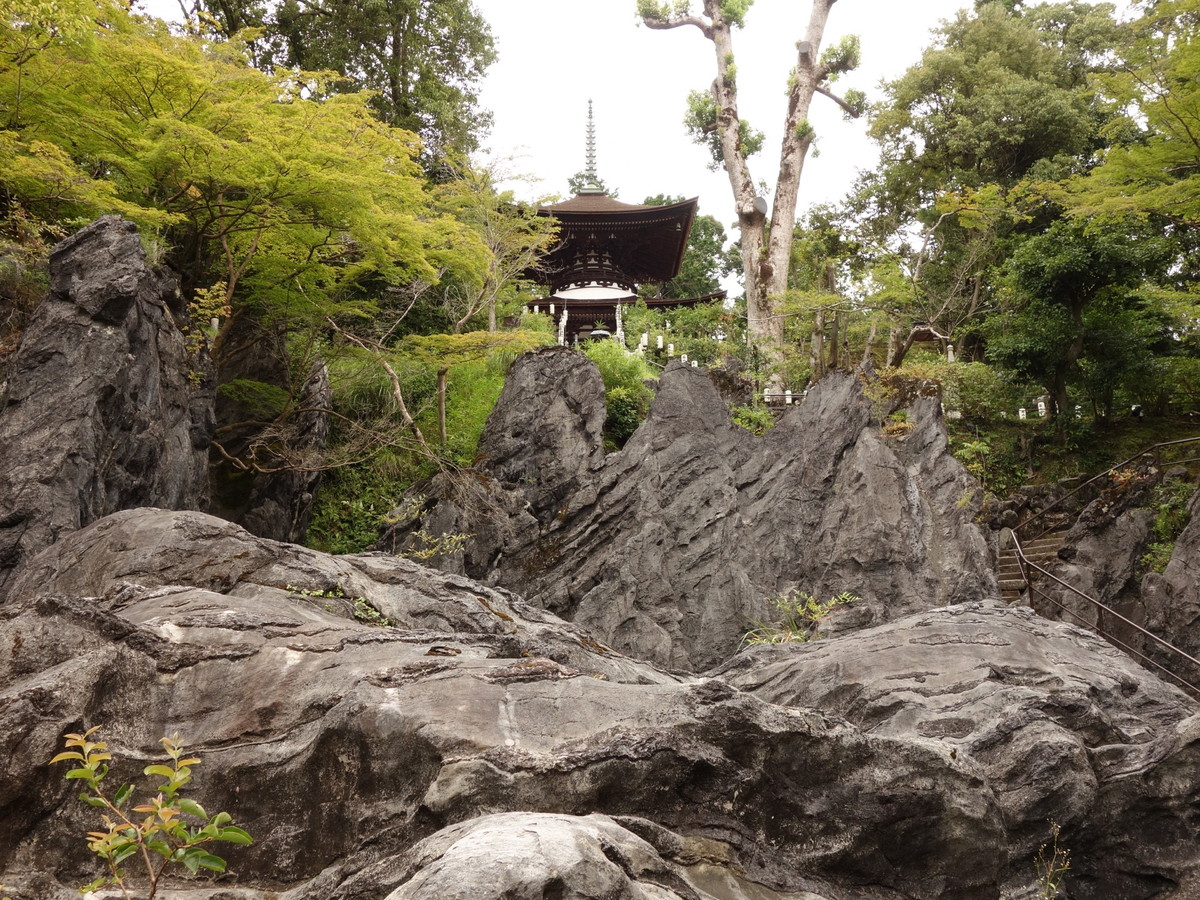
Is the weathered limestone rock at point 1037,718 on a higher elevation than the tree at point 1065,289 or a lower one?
lower

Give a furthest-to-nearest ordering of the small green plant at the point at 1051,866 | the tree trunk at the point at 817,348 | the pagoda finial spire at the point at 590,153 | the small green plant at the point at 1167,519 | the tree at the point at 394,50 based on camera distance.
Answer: the pagoda finial spire at the point at 590,153 → the tree at the point at 394,50 → the tree trunk at the point at 817,348 → the small green plant at the point at 1167,519 → the small green plant at the point at 1051,866

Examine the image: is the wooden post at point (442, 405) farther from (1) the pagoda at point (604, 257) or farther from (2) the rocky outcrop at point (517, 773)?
(1) the pagoda at point (604, 257)

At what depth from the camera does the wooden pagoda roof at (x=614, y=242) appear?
26.5 meters

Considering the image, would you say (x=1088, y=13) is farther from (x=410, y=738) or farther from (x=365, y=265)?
(x=410, y=738)

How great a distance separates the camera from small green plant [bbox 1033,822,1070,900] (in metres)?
4.88

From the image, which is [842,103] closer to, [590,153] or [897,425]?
[897,425]

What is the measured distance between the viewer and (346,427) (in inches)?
614

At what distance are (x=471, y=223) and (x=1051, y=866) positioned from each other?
49.7 feet


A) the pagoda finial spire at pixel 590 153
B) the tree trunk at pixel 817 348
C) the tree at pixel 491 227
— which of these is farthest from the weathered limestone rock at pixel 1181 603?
the pagoda finial spire at pixel 590 153

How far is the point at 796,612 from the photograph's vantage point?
12781mm

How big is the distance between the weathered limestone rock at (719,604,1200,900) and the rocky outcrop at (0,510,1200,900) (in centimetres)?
2

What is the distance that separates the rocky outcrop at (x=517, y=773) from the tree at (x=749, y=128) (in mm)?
17002

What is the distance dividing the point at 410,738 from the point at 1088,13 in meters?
30.9

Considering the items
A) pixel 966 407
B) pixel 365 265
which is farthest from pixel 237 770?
pixel 966 407
